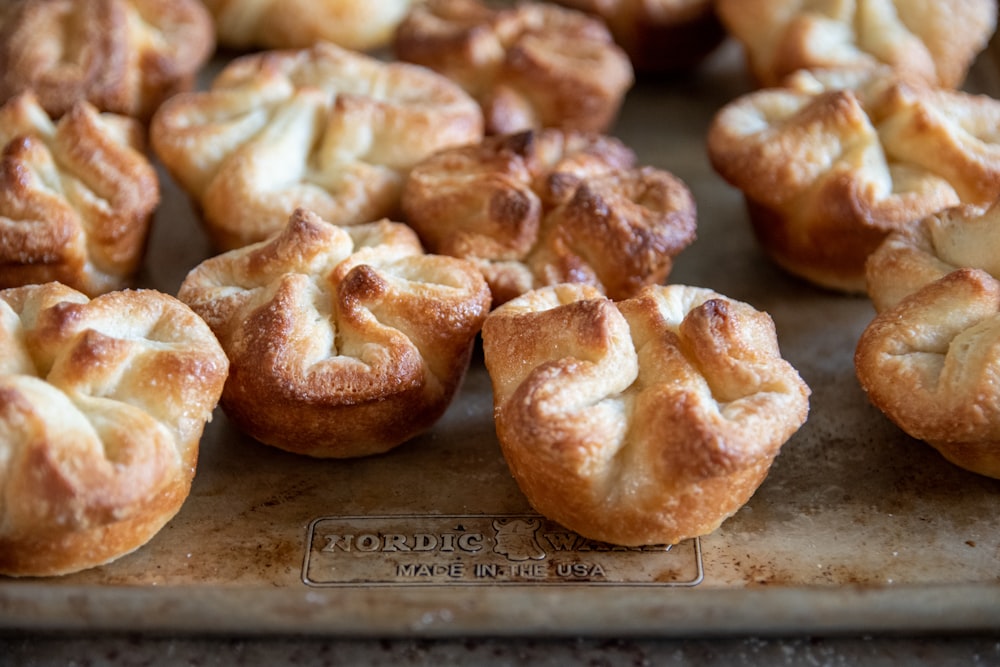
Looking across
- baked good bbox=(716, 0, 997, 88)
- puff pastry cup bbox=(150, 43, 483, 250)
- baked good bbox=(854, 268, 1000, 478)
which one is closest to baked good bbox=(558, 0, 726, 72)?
baked good bbox=(716, 0, 997, 88)

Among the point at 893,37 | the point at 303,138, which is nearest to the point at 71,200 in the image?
the point at 303,138

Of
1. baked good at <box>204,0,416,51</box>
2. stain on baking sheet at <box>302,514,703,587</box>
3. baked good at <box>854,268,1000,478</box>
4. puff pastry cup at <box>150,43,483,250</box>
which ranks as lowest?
stain on baking sheet at <box>302,514,703,587</box>

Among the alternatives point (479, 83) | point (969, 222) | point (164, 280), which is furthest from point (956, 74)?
point (164, 280)

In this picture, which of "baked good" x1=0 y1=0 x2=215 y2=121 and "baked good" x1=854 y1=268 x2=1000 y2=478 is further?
"baked good" x1=0 y1=0 x2=215 y2=121

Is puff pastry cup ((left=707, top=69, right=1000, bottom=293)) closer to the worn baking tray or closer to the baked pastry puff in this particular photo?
the baked pastry puff

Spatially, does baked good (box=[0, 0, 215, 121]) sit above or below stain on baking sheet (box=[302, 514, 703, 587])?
above

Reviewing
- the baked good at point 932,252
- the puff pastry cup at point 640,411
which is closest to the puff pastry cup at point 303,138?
the puff pastry cup at point 640,411

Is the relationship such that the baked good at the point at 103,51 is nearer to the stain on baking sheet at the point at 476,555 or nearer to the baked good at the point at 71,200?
the baked good at the point at 71,200
